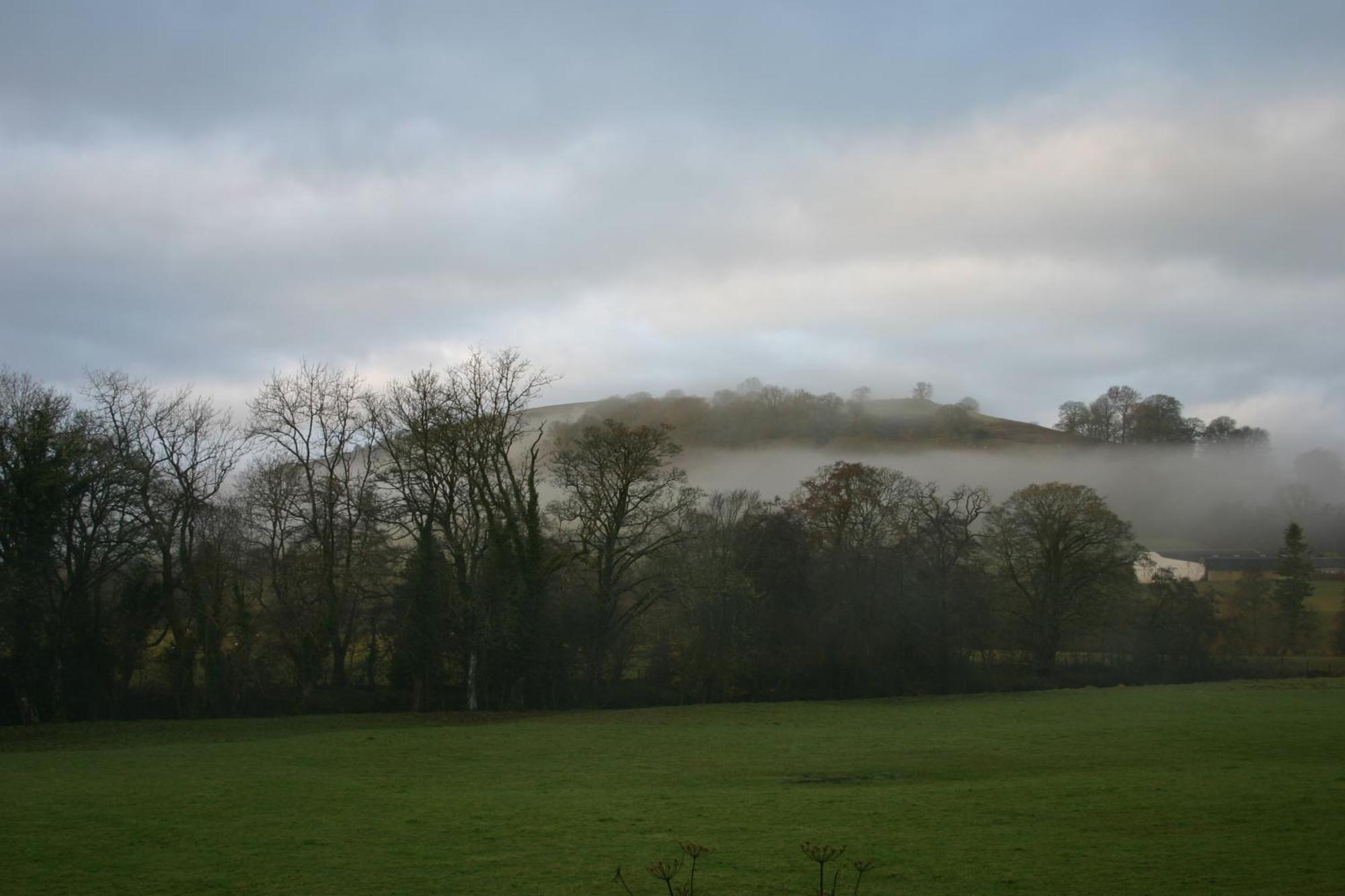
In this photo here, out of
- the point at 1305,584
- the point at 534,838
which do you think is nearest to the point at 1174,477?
the point at 1305,584

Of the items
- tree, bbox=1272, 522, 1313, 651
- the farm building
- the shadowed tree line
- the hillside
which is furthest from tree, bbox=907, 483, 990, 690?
the hillside

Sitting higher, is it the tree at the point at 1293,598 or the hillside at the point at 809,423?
the hillside at the point at 809,423

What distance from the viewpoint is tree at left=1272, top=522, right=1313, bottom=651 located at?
7069cm

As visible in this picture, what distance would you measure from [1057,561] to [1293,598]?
970 inches

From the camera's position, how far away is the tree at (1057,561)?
58.9 meters

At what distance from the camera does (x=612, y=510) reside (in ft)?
161

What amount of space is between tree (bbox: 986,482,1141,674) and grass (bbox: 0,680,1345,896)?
23.5 metres

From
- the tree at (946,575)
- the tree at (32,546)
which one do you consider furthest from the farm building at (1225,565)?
the tree at (32,546)

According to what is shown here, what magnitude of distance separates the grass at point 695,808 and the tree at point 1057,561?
77.2 feet

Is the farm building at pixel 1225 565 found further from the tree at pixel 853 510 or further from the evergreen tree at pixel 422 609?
the evergreen tree at pixel 422 609

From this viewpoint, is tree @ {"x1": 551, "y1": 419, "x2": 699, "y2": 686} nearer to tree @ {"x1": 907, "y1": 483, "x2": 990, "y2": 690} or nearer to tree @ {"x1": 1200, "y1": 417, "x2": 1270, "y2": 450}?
tree @ {"x1": 907, "y1": 483, "x2": 990, "y2": 690}

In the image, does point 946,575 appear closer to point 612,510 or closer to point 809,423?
point 612,510

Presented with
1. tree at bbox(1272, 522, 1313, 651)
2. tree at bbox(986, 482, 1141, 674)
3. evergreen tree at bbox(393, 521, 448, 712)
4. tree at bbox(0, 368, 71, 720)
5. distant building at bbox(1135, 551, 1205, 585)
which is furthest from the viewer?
distant building at bbox(1135, 551, 1205, 585)

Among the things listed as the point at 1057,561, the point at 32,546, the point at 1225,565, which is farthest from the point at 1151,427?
the point at 32,546
